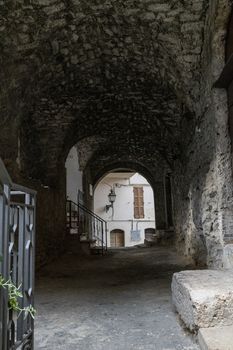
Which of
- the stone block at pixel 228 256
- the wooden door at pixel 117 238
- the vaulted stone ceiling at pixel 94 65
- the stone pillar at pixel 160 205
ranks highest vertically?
the vaulted stone ceiling at pixel 94 65

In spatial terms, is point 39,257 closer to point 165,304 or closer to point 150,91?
point 165,304

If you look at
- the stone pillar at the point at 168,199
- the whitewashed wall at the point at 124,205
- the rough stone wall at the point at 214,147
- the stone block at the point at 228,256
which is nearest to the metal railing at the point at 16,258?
the stone block at the point at 228,256

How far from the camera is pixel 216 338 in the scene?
1962mm

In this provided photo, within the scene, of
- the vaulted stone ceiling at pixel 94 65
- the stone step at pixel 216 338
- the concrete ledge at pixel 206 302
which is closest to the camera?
the stone step at pixel 216 338

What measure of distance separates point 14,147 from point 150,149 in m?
5.59

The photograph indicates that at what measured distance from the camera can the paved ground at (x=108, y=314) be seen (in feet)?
7.55

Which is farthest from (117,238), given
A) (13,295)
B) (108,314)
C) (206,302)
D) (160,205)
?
(13,295)

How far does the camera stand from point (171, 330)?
250 cm

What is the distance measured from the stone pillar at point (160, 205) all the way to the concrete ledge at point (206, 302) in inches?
345

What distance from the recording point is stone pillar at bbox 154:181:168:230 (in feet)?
37.8

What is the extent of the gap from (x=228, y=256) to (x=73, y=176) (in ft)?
23.3

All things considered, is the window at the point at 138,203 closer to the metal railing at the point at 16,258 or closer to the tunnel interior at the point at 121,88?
the tunnel interior at the point at 121,88

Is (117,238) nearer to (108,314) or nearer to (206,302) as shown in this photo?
(108,314)

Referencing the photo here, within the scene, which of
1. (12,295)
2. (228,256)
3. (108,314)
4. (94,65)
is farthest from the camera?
(94,65)
